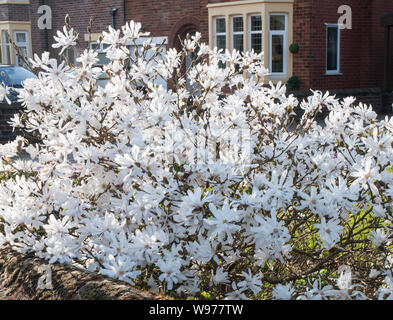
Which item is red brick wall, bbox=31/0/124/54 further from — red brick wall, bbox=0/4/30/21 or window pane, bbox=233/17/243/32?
window pane, bbox=233/17/243/32

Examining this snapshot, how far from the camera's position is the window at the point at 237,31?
56.5ft

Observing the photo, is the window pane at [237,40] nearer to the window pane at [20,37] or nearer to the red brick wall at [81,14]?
the red brick wall at [81,14]

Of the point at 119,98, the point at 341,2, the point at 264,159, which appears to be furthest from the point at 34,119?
the point at 341,2

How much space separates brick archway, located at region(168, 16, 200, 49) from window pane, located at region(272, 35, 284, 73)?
10.2 ft

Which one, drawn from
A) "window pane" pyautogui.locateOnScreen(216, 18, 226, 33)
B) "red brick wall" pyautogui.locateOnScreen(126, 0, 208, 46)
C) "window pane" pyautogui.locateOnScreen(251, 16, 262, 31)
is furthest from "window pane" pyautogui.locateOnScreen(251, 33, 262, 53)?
"red brick wall" pyautogui.locateOnScreen(126, 0, 208, 46)

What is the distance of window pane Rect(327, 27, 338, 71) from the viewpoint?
17000 millimetres

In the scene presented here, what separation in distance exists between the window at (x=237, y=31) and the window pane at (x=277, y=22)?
40.6 inches

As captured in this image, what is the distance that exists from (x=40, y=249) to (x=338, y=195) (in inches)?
59.4

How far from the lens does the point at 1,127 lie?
37.4 feet

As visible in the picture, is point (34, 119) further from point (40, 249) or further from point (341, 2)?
point (341, 2)

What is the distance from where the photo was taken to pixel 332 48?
17141mm

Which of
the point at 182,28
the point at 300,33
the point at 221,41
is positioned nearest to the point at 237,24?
the point at 221,41

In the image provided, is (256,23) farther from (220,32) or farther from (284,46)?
(220,32)

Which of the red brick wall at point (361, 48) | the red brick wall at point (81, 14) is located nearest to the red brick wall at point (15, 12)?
the red brick wall at point (81, 14)
